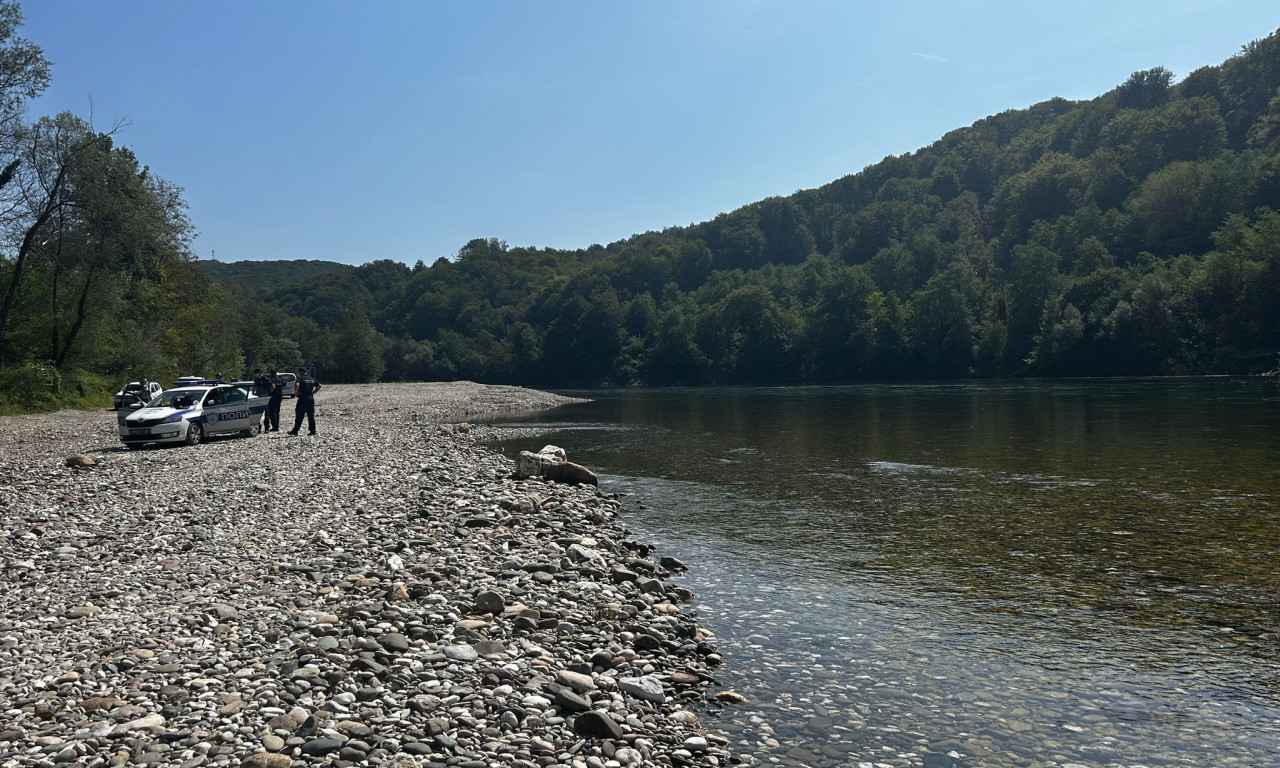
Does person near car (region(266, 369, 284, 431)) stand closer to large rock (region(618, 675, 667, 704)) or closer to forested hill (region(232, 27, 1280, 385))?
large rock (region(618, 675, 667, 704))

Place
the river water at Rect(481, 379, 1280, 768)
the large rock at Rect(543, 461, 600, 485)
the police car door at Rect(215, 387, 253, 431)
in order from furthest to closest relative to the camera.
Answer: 1. the police car door at Rect(215, 387, 253, 431)
2. the large rock at Rect(543, 461, 600, 485)
3. the river water at Rect(481, 379, 1280, 768)

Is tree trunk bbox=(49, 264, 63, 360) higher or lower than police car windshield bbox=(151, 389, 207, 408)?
higher

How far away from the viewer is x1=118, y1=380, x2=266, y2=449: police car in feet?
79.8

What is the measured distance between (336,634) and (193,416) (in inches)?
835

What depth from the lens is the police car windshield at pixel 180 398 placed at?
26047 mm

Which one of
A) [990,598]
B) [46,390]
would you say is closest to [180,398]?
[46,390]

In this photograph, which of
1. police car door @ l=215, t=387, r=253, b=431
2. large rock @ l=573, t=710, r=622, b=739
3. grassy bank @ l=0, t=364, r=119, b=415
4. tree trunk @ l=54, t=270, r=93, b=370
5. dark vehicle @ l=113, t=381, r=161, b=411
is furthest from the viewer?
tree trunk @ l=54, t=270, r=93, b=370

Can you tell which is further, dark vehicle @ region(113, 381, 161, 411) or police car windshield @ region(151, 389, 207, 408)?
dark vehicle @ region(113, 381, 161, 411)

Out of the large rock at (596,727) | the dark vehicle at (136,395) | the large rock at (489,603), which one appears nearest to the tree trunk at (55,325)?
the dark vehicle at (136,395)

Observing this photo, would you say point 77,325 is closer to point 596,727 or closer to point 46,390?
point 46,390

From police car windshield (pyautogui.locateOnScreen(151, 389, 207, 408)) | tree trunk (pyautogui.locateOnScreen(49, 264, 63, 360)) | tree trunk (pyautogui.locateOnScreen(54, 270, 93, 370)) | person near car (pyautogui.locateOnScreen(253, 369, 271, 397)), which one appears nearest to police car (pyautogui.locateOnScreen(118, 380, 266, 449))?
police car windshield (pyautogui.locateOnScreen(151, 389, 207, 408))

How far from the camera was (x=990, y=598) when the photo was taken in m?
10.3

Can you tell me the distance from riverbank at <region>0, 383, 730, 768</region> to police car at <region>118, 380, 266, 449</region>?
8.47m

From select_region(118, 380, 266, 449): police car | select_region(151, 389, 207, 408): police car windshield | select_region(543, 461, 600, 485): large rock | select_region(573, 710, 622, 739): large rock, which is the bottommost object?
select_region(573, 710, 622, 739): large rock
